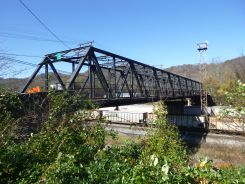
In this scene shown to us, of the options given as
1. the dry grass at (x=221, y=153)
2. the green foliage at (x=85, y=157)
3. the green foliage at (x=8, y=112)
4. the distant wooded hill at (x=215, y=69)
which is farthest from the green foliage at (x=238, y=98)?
the distant wooded hill at (x=215, y=69)

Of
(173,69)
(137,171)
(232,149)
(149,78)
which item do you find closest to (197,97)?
(149,78)

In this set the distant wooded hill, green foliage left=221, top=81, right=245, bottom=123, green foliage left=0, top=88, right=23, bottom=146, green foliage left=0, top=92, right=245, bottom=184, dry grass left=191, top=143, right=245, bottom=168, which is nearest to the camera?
green foliage left=0, top=92, right=245, bottom=184

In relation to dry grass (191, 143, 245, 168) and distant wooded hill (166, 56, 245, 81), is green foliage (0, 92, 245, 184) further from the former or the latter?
distant wooded hill (166, 56, 245, 81)

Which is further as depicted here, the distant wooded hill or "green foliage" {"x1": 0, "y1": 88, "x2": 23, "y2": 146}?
the distant wooded hill

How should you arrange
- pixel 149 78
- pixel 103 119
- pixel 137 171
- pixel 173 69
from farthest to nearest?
pixel 173 69 < pixel 149 78 < pixel 103 119 < pixel 137 171

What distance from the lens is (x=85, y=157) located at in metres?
10.5

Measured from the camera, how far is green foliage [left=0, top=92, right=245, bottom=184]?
294 inches

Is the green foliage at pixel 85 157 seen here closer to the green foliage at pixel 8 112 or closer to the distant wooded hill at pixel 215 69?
the green foliage at pixel 8 112

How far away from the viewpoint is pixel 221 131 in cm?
4272

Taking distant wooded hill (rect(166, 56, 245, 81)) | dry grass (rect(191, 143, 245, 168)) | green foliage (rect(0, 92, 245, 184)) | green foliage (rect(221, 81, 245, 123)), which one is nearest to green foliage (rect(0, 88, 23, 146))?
green foliage (rect(0, 92, 245, 184))

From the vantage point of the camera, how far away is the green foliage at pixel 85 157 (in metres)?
7.46

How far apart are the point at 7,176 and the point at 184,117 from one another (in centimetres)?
4754

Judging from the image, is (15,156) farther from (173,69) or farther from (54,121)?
(173,69)

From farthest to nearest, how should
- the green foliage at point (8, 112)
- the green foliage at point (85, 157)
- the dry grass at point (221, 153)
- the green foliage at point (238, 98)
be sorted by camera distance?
the dry grass at point (221, 153) < the green foliage at point (8, 112) < the green foliage at point (238, 98) < the green foliage at point (85, 157)
